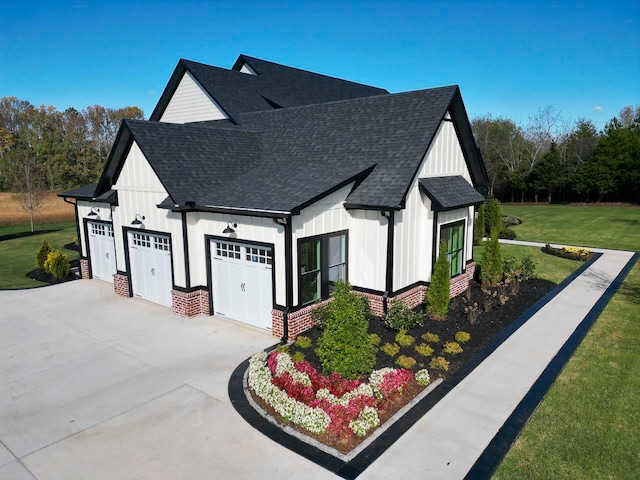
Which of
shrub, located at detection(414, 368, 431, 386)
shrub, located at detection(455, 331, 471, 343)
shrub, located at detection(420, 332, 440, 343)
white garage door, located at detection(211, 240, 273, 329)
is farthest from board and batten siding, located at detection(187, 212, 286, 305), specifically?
shrub, located at detection(455, 331, 471, 343)

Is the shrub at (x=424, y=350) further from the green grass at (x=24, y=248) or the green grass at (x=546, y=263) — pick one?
the green grass at (x=24, y=248)

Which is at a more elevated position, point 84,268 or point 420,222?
point 420,222

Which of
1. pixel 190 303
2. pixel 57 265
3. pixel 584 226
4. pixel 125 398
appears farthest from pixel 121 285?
pixel 584 226

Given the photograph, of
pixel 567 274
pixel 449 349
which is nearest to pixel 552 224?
pixel 567 274

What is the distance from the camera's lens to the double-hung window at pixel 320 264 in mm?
11406

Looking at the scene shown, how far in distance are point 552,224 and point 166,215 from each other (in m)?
29.7

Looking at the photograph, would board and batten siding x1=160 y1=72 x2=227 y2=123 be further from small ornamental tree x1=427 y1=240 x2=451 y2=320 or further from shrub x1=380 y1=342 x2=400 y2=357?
shrub x1=380 y1=342 x2=400 y2=357

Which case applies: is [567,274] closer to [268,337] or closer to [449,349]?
[449,349]

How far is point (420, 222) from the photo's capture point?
12977mm

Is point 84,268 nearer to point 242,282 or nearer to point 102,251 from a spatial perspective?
point 102,251

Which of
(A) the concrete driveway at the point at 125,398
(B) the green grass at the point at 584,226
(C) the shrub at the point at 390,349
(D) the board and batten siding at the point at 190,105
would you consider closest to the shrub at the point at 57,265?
(A) the concrete driveway at the point at 125,398

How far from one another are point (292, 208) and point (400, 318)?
3980 millimetres

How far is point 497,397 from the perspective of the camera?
828 centimetres

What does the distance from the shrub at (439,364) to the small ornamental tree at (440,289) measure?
8.83ft
